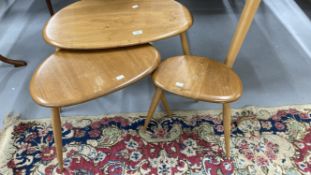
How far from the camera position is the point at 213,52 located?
186 cm

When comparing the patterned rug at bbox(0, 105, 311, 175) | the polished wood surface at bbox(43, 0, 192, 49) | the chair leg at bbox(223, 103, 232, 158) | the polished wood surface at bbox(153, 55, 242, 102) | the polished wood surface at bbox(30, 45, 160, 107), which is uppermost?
the polished wood surface at bbox(43, 0, 192, 49)

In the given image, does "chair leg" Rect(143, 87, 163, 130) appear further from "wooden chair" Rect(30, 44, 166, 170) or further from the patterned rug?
"wooden chair" Rect(30, 44, 166, 170)

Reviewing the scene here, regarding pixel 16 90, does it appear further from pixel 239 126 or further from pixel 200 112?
pixel 239 126

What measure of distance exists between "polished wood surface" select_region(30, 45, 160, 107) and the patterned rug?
0.43 metres

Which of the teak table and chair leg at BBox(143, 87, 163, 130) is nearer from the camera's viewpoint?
the teak table

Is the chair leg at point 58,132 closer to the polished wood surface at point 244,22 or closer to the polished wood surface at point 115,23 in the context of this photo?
the polished wood surface at point 115,23

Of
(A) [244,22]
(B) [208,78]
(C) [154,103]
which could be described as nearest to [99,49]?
(C) [154,103]

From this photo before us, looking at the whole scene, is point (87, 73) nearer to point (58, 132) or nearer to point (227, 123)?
point (58, 132)

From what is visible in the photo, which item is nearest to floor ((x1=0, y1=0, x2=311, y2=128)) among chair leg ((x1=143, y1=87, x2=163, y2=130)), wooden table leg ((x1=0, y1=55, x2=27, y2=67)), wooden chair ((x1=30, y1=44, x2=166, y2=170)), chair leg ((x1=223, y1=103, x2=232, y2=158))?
wooden table leg ((x1=0, y1=55, x2=27, y2=67))

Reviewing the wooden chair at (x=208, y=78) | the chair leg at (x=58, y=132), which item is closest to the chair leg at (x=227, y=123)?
the wooden chair at (x=208, y=78)

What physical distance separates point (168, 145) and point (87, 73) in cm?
54

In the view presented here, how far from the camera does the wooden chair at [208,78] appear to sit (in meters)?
1.04

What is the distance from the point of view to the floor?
153 centimetres

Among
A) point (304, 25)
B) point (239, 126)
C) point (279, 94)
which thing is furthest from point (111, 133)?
point (304, 25)
